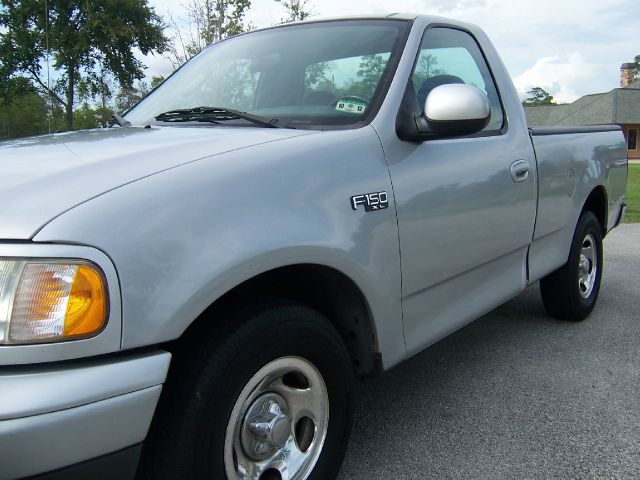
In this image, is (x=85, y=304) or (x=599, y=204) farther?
(x=599, y=204)

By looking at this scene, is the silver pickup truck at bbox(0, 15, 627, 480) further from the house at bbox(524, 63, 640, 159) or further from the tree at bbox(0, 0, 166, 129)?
the house at bbox(524, 63, 640, 159)

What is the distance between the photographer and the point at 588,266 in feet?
14.7

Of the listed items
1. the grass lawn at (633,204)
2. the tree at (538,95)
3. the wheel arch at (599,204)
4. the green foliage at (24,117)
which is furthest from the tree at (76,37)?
the tree at (538,95)

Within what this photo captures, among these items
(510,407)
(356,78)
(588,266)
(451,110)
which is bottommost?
(510,407)

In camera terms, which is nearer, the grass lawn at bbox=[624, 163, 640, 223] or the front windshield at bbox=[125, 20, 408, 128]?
the front windshield at bbox=[125, 20, 408, 128]

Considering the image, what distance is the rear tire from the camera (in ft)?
13.5

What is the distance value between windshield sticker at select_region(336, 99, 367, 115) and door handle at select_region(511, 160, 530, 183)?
1.02 metres

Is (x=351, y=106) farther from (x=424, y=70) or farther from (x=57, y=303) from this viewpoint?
(x=57, y=303)

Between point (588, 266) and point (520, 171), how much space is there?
1714 mm

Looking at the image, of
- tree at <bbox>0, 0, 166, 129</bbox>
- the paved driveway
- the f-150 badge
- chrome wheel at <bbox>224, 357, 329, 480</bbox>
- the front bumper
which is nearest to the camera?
the front bumper

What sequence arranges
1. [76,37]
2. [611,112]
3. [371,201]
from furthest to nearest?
[611,112], [76,37], [371,201]

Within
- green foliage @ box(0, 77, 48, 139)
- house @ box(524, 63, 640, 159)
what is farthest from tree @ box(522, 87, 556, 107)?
green foliage @ box(0, 77, 48, 139)

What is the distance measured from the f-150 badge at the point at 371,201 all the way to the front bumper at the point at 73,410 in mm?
898

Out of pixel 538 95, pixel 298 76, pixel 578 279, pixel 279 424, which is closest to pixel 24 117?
pixel 578 279
